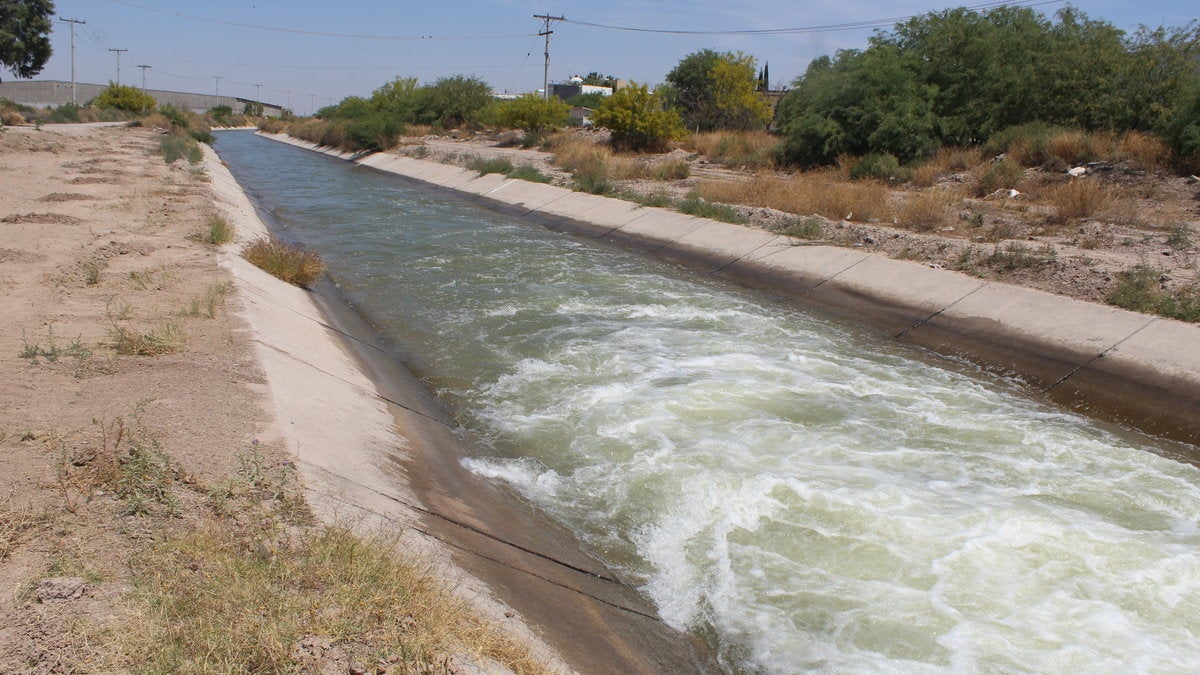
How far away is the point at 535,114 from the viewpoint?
52.8 meters

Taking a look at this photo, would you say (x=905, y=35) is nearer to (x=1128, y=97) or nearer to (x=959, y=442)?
(x=1128, y=97)

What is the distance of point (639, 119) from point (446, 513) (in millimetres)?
38262

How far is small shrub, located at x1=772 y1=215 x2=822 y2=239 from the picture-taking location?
62.8 ft

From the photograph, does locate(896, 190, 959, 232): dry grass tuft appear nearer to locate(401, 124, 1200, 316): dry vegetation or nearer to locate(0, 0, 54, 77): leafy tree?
locate(401, 124, 1200, 316): dry vegetation

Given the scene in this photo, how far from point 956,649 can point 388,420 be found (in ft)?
17.8

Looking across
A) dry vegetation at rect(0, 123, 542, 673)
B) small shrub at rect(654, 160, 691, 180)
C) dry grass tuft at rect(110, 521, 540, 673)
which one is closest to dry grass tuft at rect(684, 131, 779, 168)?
small shrub at rect(654, 160, 691, 180)

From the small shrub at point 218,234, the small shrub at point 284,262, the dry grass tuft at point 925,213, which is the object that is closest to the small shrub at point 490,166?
the dry grass tuft at point 925,213

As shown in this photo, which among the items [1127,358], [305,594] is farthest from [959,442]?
[305,594]

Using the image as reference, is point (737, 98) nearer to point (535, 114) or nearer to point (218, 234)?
point (535, 114)

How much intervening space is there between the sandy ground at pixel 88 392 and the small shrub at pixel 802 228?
12495 millimetres

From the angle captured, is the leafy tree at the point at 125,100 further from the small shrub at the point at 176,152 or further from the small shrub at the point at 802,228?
the small shrub at the point at 802,228

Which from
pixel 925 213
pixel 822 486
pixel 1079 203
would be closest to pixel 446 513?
pixel 822 486

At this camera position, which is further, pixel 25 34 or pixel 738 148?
pixel 25 34

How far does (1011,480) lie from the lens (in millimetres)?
8305
